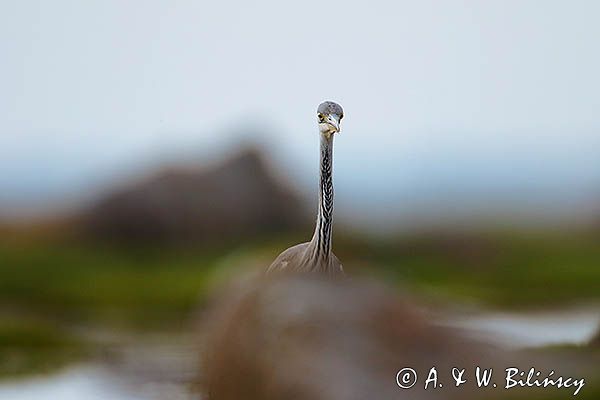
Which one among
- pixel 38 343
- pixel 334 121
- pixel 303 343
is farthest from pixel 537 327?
pixel 38 343

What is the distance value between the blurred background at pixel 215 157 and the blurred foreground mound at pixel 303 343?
0.14 metres

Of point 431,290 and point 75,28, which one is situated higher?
point 75,28

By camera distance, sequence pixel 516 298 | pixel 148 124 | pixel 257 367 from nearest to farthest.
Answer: pixel 257 367
pixel 148 124
pixel 516 298

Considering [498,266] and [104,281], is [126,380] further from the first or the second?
[498,266]

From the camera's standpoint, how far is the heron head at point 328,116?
2.77 m

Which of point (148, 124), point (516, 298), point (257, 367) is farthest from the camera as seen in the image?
point (516, 298)

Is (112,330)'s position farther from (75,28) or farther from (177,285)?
(75,28)

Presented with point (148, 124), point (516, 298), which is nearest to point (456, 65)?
point (516, 298)

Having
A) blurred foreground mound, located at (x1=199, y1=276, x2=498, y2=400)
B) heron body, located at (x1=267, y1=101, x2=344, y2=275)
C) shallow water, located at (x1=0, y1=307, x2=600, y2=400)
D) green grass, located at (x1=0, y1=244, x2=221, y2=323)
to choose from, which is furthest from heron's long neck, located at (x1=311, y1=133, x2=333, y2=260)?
shallow water, located at (x1=0, y1=307, x2=600, y2=400)

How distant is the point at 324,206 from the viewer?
2861mm

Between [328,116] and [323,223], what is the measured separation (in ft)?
1.17

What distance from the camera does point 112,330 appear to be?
10.3ft

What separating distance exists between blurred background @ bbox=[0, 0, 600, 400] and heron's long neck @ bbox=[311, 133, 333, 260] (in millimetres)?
192

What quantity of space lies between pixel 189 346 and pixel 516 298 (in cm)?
125
